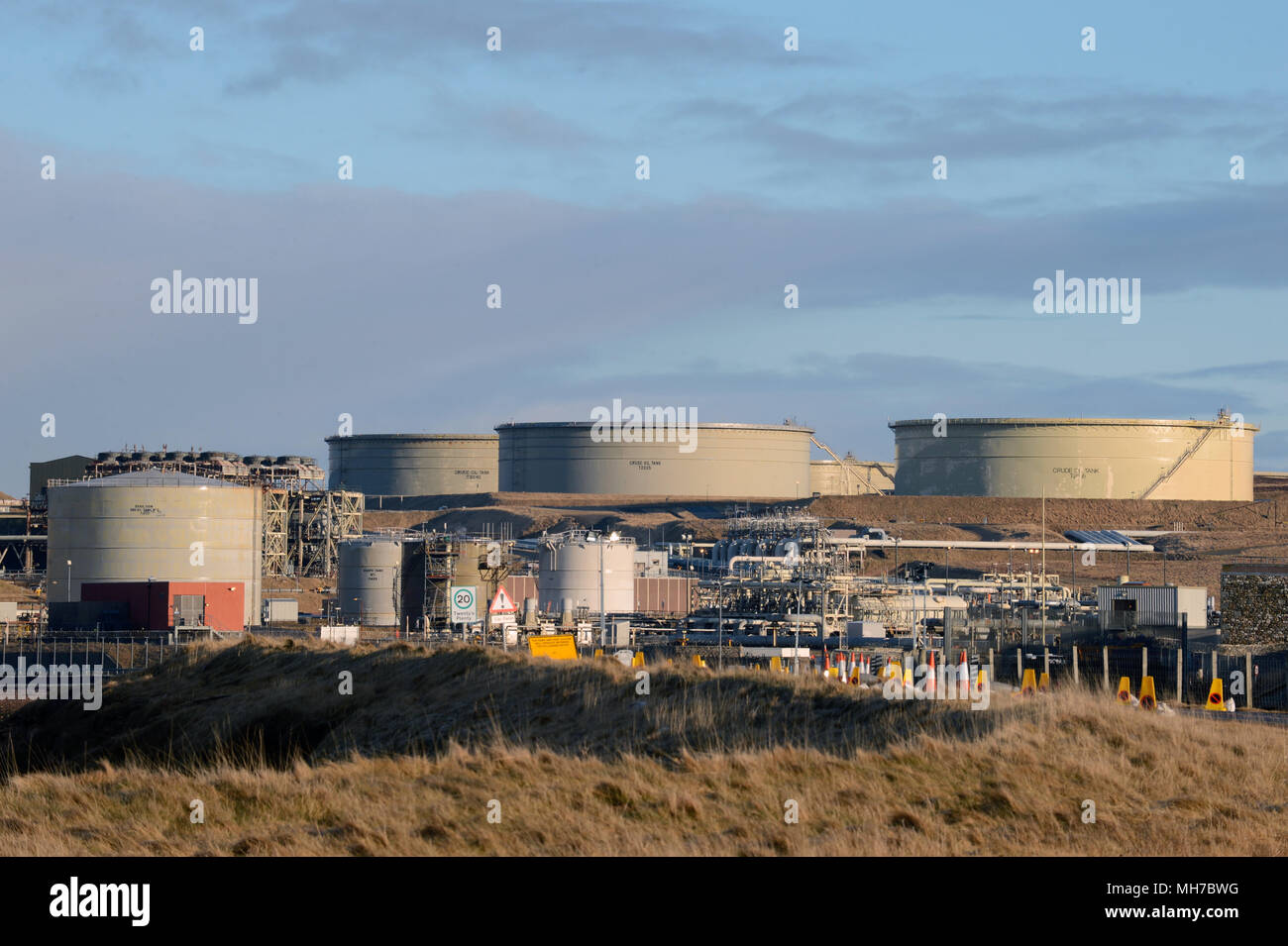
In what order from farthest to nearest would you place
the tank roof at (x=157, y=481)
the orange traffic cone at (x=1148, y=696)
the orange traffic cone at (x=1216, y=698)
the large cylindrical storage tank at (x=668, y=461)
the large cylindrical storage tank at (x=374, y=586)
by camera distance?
the large cylindrical storage tank at (x=668, y=461)
the tank roof at (x=157, y=481)
the large cylindrical storage tank at (x=374, y=586)
the orange traffic cone at (x=1216, y=698)
the orange traffic cone at (x=1148, y=696)

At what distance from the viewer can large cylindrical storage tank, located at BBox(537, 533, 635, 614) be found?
55.8 m

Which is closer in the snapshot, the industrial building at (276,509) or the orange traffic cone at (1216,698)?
the orange traffic cone at (1216,698)

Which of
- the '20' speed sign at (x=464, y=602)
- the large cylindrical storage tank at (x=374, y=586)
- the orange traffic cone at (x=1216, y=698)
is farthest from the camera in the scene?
the large cylindrical storage tank at (x=374, y=586)

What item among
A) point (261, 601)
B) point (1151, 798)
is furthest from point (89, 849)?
point (261, 601)

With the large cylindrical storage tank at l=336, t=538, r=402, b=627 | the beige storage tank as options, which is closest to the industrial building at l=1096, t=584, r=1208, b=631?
the large cylindrical storage tank at l=336, t=538, r=402, b=627

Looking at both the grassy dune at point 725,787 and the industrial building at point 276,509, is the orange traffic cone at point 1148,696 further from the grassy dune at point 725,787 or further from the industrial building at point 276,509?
the industrial building at point 276,509

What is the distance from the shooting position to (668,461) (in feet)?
349

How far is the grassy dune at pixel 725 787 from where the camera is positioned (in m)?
11.4

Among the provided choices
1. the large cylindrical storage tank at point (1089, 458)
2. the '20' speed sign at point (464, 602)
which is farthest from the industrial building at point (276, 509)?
the '20' speed sign at point (464, 602)

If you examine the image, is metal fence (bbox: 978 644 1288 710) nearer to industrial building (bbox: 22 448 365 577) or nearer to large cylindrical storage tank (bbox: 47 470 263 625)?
large cylindrical storage tank (bbox: 47 470 263 625)

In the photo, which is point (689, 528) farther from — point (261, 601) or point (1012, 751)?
point (1012, 751)

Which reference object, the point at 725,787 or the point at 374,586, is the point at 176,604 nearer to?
the point at 374,586

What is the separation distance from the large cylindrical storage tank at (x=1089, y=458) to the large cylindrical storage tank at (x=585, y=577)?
150ft
